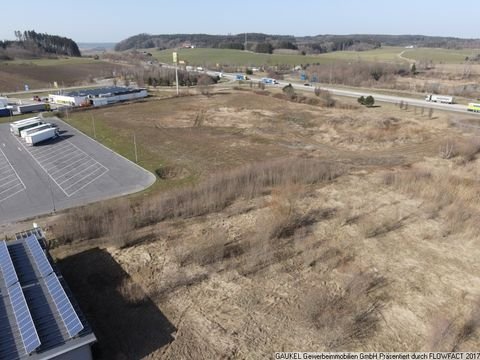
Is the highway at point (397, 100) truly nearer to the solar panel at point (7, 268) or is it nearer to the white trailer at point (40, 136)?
the white trailer at point (40, 136)

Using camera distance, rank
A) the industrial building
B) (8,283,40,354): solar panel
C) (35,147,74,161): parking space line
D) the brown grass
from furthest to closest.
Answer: the industrial building
(35,147,74,161): parking space line
the brown grass
(8,283,40,354): solar panel

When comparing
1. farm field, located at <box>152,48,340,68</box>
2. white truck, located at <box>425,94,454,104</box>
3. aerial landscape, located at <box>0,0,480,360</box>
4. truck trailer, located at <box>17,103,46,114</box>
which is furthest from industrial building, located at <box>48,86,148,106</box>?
farm field, located at <box>152,48,340,68</box>

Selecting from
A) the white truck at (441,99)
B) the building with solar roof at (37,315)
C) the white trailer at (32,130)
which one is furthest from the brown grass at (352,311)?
the white truck at (441,99)

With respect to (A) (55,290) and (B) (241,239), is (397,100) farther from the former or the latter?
(A) (55,290)

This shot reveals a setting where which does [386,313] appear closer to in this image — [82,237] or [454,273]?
[454,273]

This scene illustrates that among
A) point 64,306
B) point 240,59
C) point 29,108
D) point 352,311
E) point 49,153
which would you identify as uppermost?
point 240,59

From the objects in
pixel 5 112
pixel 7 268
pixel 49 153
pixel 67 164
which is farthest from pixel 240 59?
pixel 7 268

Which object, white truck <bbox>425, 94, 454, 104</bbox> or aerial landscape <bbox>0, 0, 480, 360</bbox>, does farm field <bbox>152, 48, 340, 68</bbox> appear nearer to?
white truck <bbox>425, 94, 454, 104</bbox>
